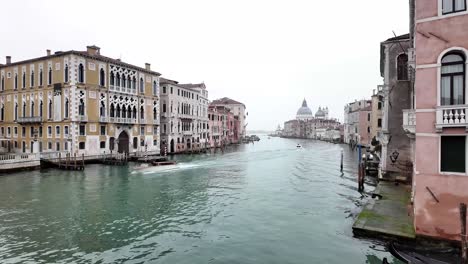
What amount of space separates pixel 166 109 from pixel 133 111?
801cm

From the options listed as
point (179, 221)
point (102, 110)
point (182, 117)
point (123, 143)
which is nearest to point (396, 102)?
point (179, 221)

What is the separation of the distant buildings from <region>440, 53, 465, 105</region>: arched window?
99986 millimetres

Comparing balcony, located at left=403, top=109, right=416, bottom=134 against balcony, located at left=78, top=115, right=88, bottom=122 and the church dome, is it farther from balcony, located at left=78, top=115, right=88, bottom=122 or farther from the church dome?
the church dome

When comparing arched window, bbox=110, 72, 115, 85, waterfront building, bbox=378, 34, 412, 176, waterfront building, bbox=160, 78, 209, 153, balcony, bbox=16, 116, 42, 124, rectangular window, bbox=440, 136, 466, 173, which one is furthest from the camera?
waterfront building, bbox=160, 78, 209, 153

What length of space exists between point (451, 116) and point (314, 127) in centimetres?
13960

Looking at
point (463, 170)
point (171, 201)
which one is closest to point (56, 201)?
point (171, 201)

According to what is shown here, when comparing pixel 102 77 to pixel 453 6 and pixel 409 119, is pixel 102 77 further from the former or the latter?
pixel 453 6

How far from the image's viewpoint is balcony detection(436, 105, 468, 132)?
7.62m

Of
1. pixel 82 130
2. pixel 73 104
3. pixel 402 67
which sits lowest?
pixel 82 130

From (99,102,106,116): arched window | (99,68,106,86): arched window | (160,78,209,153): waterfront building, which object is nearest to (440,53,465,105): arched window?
(99,102,106,116): arched window

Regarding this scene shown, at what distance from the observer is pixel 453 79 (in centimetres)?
806

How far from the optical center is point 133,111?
38625mm

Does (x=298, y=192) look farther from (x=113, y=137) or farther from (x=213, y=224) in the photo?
(x=113, y=137)

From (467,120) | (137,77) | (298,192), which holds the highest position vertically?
(137,77)
